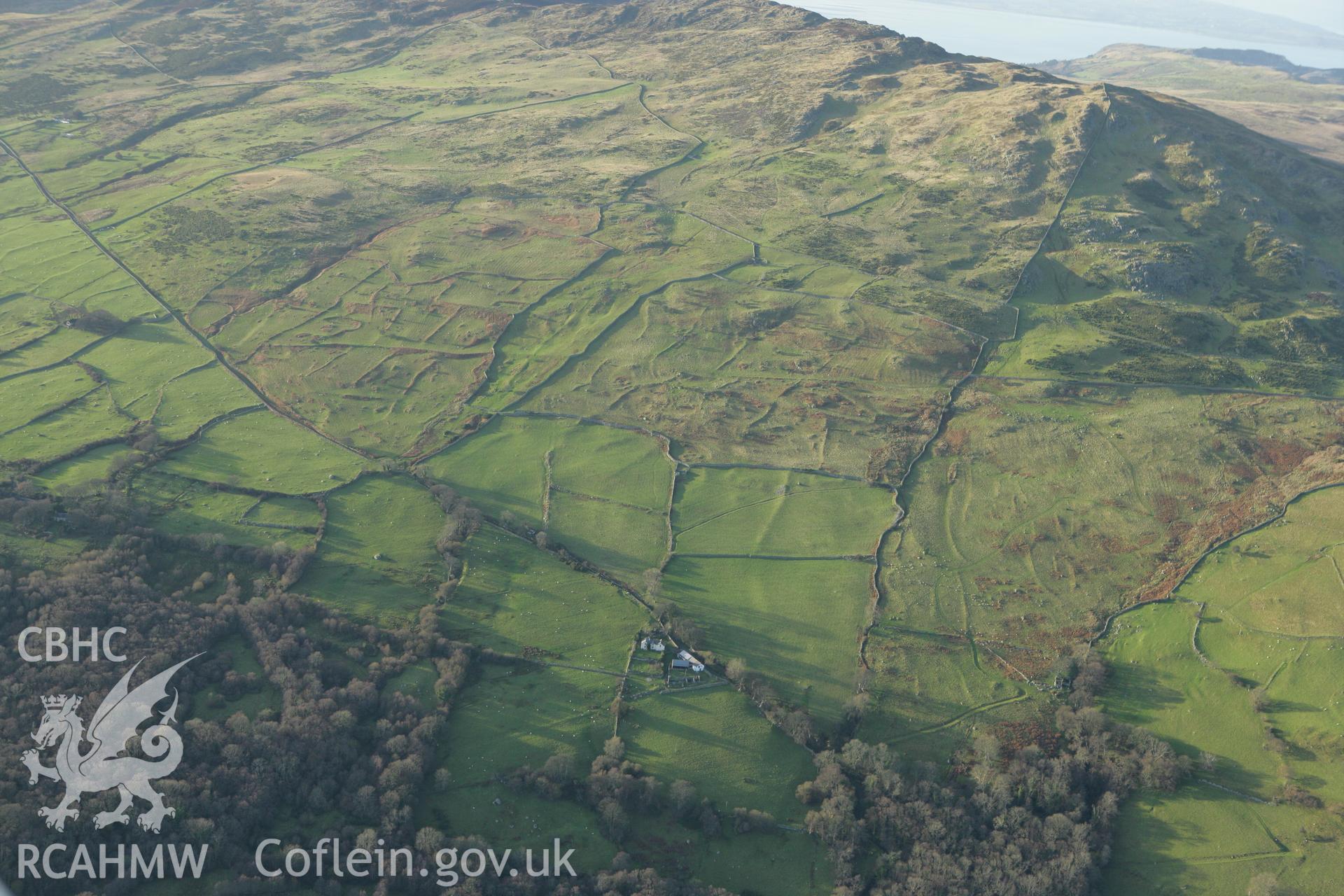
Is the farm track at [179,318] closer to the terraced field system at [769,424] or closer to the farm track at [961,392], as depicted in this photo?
the terraced field system at [769,424]

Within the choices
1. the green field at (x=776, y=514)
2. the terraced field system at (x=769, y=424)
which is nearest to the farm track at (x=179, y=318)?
the terraced field system at (x=769, y=424)

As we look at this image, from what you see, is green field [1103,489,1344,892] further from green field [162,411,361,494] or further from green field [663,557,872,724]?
green field [162,411,361,494]

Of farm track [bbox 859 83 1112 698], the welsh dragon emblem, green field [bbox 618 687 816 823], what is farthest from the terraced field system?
the welsh dragon emblem

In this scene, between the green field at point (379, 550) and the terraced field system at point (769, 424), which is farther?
the green field at point (379, 550)

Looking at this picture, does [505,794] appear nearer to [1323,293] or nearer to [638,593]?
[638,593]

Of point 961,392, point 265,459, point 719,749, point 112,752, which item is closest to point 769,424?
point 961,392

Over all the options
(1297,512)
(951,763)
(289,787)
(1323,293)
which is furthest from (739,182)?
(289,787)
